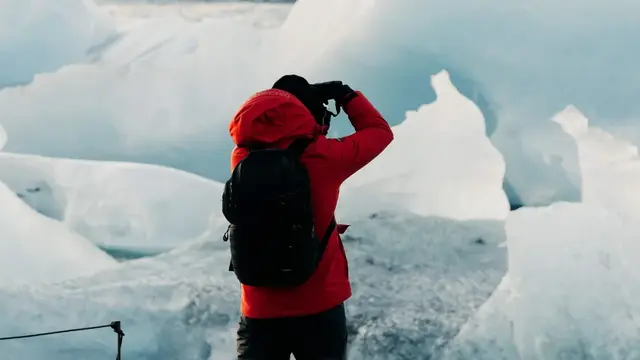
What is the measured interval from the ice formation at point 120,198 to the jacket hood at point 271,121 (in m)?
1.55

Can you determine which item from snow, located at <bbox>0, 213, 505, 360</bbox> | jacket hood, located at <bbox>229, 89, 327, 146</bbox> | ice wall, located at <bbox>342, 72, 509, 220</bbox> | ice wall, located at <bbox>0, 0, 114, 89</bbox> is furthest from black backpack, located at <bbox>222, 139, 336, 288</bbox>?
ice wall, located at <bbox>0, 0, 114, 89</bbox>

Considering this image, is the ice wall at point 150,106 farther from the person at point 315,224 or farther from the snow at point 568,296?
the person at point 315,224

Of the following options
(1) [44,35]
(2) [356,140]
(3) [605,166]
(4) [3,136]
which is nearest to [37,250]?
(4) [3,136]

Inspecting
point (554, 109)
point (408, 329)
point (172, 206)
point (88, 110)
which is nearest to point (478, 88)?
point (554, 109)

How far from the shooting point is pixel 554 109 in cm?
283

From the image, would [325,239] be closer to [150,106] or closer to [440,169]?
[440,169]

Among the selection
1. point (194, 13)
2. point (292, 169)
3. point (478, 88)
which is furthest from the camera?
point (194, 13)

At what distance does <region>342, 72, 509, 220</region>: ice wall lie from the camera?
2.88m

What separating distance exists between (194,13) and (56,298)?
4.74 feet

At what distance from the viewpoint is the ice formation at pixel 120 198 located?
3.10 metres

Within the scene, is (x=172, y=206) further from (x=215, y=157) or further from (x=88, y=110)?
(x=88, y=110)

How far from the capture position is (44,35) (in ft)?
11.3

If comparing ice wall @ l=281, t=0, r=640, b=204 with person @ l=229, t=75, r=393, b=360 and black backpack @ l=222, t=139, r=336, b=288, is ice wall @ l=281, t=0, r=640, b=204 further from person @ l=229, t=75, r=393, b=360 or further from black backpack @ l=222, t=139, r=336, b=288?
black backpack @ l=222, t=139, r=336, b=288

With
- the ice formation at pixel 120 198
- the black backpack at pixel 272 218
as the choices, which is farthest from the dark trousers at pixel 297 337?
the ice formation at pixel 120 198
